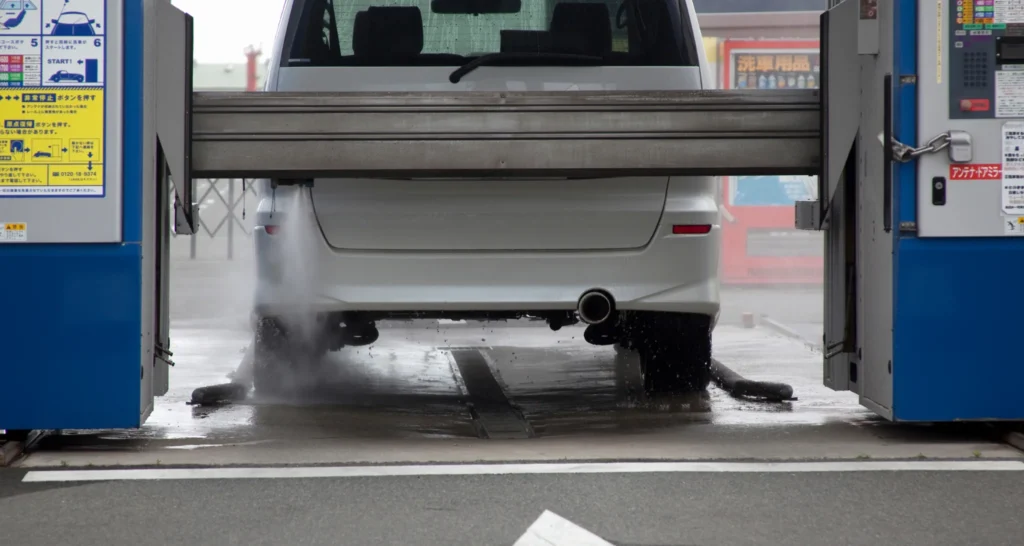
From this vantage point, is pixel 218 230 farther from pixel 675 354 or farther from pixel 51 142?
pixel 51 142

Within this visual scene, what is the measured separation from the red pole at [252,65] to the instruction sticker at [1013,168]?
26.6 m

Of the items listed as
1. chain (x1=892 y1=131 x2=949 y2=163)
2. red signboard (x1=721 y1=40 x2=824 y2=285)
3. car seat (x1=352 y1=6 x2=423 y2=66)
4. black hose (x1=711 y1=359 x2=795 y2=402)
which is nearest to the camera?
chain (x1=892 y1=131 x2=949 y2=163)

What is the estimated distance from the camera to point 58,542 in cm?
397

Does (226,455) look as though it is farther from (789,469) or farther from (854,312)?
(854,312)

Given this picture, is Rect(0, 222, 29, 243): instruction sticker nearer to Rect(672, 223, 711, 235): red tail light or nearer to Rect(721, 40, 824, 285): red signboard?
Rect(672, 223, 711, 235): red tail light

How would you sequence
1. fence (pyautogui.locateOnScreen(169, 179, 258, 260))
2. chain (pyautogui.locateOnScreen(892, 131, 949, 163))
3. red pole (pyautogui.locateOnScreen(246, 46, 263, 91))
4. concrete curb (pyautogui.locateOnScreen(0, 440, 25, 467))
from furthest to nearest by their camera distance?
red pole (pyautogui.locateOnScreen(246, 46, 263, 91)), fence (pyautogui.locateOnScreen(169, 179, 258, 260)), chain (pyautogui.locateOnScreen(892, 131, 949, 163)), concrete curb (pyautogui.locateOnScreen(0, 440, 25, 467))

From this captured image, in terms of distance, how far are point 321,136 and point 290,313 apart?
0.89 m

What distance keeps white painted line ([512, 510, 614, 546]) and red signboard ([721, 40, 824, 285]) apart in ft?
51.6

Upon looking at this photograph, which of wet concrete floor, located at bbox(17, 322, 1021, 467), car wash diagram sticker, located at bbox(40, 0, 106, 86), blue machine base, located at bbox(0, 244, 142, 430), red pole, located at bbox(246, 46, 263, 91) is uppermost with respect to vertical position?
red pole, located at bbox(246, 46, 263, 91)

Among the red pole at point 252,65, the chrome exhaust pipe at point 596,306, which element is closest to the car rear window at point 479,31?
the chrome exhaust pipe at point 596,306

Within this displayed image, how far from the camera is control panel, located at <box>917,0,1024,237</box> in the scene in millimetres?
5203

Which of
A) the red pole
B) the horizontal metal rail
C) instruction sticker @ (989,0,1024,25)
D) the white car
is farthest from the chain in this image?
the red pole

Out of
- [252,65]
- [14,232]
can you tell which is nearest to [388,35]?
[14,232]

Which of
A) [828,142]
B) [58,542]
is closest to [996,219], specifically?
[828,142]
